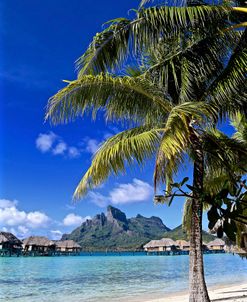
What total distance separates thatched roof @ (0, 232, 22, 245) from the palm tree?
163ft

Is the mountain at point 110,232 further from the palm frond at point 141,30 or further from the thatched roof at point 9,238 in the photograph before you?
the palm frond at point 141,30

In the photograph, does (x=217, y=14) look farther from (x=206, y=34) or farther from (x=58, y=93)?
(x=58, y=93)

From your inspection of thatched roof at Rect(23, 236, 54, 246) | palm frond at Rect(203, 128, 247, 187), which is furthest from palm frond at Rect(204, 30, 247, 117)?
thatched roof at Rect(23, 236, 54, 246)

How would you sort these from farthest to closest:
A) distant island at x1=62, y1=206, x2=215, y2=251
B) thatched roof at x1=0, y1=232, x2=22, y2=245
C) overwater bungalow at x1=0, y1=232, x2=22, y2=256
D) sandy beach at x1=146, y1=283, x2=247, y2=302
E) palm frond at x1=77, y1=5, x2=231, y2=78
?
1. distant island at x1=62, y1=206, x2=215, y2=251
2. overwater bungalow at x1=0, y1=232, x2=22, y2=256
3. thatched roof at x1=0, y1=232, x2=22, y2=245
4. sandy beach at x1=146, y1=283, x2=247, y2=302
5. palm frond at x1=77, y1=5, x2=231, y2=78

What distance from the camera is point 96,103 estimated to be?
21.4 ft

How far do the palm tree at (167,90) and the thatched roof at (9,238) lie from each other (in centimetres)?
4957

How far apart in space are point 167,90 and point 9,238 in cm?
5179

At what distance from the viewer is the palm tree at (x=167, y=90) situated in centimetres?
582

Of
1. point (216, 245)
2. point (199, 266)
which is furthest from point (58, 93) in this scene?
point (216, 245)

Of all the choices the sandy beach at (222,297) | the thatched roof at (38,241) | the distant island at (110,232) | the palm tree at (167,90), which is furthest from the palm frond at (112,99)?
the distant island at (110,232)

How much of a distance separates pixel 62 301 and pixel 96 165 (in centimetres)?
996

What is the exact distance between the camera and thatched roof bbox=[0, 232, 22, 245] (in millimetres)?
52284

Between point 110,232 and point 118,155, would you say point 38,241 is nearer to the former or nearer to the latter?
point 118,155

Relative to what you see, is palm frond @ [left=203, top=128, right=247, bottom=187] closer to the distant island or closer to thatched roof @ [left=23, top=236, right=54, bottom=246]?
thatched roof @ [left=23, top=236, right=54, bottom=246]
